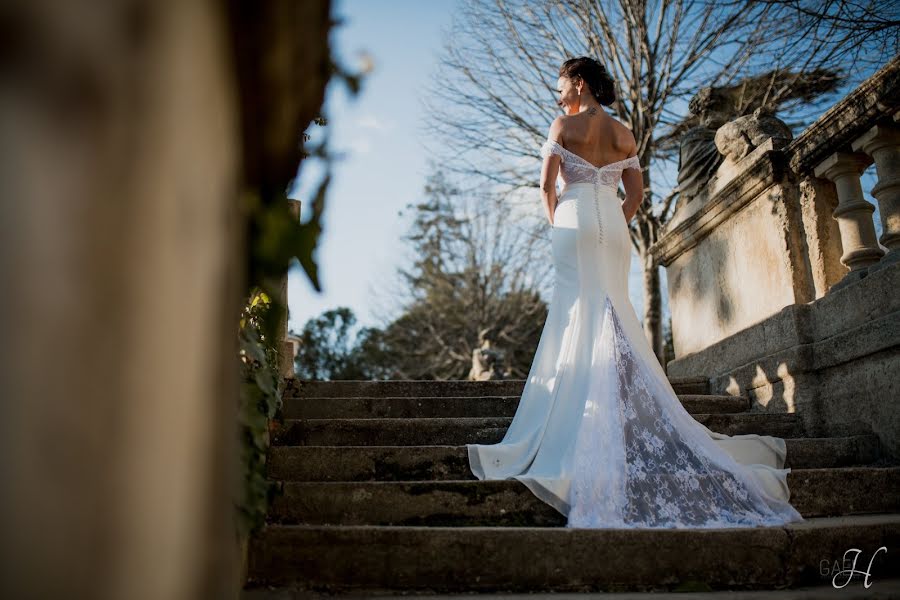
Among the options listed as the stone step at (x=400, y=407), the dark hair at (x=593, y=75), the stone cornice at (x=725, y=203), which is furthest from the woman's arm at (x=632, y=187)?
the stone step at (x=400, y=407)

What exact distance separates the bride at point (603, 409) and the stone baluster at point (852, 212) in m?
1.36

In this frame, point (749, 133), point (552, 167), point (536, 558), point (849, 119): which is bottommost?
point (536, 558)

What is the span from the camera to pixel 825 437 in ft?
14.0

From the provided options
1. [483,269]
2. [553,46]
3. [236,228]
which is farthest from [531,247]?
[236,228]

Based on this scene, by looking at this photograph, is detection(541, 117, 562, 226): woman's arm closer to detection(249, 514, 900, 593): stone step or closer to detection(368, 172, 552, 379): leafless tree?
detection(249, 514, 900, 593): stone step

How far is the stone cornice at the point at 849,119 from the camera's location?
13.2 ft

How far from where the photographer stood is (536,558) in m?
2.59

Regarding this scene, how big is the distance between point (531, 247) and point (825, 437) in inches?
624

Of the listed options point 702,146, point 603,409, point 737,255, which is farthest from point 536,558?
point 702,146

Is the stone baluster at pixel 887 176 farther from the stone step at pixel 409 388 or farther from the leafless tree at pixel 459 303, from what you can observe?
the leafless tree at pixel 459 303

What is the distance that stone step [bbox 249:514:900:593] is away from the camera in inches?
100

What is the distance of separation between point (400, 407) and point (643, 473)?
185 cm

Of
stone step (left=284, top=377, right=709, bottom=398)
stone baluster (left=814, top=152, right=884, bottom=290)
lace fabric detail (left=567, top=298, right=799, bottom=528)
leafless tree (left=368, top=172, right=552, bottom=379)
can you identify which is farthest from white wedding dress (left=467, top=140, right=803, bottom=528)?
leafless tree (left=368, top=172, right=552, bottom=379)

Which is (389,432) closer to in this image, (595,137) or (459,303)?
(595,137)
